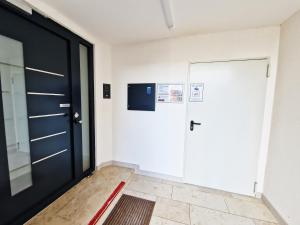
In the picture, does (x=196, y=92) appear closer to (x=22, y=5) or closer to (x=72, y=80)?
(x=72, y=80)

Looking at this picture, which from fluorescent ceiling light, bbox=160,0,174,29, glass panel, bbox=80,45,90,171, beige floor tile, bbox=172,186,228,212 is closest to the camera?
fluorescent ceiling light, bbox=160,0,174,29

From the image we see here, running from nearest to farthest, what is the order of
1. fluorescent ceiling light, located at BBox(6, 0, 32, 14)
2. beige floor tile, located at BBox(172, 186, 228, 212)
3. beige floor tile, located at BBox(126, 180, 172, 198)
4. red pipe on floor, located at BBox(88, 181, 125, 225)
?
fluorescent ceiling light, located at BBox(6, 0, 32, 14) → red pipe on floor, located at BBox(88, 181, 125, 225) → beige floor tile, located at BBox(172, 186, 228, 212) → beige floor tile, located at BBox(126, 180, 172, 198)

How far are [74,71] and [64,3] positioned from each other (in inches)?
30.1

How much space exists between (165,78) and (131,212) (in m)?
1.89

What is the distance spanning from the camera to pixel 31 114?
1.46 metres

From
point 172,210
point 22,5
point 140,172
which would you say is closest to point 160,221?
point 172,210

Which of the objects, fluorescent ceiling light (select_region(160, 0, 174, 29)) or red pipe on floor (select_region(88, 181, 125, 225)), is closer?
fluorescent ceiling light (select_region(160, 0, 174, 29))

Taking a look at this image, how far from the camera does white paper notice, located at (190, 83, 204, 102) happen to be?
2047 millimetres

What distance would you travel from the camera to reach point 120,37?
2146mm

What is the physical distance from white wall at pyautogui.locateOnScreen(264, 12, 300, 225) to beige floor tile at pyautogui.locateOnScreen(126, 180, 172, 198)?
1.29m

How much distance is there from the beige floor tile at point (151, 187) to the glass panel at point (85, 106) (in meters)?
0.86

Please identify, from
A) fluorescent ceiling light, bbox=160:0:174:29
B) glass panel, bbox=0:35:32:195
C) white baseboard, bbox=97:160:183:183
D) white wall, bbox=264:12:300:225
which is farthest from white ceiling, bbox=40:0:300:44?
white baseboard, bbox=97:160:183:183

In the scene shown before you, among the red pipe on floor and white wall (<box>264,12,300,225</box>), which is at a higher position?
white wall (<box>264,12,300,225</box>)

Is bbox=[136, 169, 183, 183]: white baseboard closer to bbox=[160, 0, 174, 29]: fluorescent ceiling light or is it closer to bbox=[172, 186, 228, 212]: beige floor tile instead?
bbox=[172, 186, 228, 212]: beige floor tile
